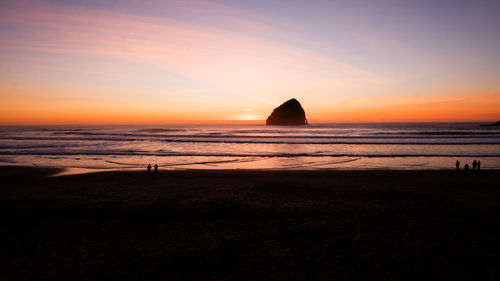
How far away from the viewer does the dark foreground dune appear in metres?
6.30

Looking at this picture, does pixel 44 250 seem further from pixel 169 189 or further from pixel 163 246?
pixel 169 189

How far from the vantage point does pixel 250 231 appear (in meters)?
8.66

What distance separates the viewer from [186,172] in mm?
20281

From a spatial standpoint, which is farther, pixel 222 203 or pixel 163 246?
pixel 222 203

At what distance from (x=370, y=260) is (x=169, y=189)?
10.7m

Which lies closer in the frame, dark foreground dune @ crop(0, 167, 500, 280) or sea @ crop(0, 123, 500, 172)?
dark foreground dune @ crop(0, 167, 500, 280)

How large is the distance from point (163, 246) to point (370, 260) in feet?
17.8

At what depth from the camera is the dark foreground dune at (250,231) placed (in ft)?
20.7

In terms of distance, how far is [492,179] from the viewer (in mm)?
17250

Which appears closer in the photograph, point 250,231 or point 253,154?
point 250,231

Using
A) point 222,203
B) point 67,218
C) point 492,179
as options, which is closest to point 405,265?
point 222,203

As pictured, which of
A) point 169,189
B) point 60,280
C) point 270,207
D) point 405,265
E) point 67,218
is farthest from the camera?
point 169,189

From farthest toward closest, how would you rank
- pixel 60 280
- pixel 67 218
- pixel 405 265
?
pixel 67 218 < pixel 405 265 < pixel 60 280

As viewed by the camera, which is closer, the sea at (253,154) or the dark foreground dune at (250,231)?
the dark foreground dune at (250,231)
